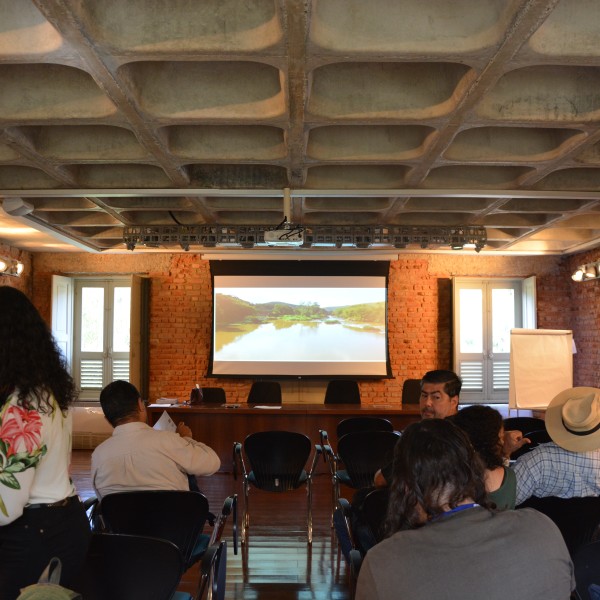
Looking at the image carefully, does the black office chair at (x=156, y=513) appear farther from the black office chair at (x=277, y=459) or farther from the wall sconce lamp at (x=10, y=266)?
the wall sconce lamp at (x=10, y=266)

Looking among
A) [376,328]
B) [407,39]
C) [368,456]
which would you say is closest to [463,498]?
[407,39]

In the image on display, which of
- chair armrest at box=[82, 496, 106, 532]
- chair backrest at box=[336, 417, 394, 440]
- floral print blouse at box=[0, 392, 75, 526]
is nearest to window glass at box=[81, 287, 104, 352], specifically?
chair backrest at box=[336, 417, 394, 440]

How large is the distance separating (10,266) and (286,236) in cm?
455

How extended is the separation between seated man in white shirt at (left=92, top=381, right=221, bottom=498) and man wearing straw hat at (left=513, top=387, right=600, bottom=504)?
1.69 m

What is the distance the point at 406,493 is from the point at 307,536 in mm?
4076

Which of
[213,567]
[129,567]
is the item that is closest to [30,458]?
[129,567]

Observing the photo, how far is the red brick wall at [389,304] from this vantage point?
10.9 meters

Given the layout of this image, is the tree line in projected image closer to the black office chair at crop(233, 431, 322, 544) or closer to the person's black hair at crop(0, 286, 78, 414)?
the black office chair at crop(233, 431, 322, 544)

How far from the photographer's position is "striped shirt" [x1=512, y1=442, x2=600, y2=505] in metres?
3.28

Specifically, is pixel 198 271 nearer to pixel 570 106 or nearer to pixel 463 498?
pixel 570 106

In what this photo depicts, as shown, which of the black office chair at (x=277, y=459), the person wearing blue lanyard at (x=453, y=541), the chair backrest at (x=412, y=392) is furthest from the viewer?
the chair backrest at (x=412, y=392)

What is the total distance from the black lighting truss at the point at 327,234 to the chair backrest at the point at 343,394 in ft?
6.29

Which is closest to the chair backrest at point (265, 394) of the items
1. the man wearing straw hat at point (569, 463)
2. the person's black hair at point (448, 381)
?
the person's black hair at point (448, 381)

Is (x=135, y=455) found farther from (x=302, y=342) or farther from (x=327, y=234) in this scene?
(x=302, y=342)
